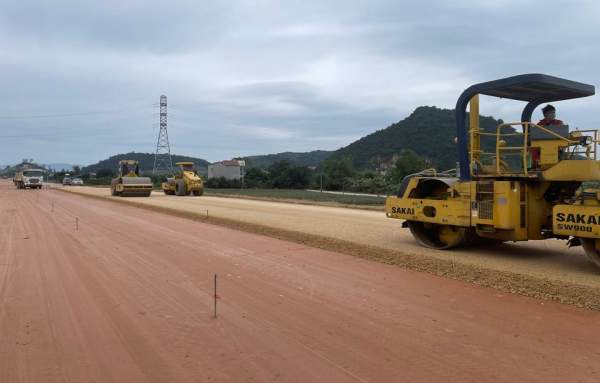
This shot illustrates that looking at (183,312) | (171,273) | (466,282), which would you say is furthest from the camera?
(171,273)

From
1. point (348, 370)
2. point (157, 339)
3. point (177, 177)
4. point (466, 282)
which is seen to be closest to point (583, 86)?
point (466, 282)

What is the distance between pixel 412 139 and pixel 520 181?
65.4 meters

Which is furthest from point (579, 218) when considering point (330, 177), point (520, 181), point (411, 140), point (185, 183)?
point (411, 140)

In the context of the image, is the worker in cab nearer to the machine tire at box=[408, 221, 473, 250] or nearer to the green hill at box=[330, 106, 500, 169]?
the machine tire at box=[408, 221, 473, 250]

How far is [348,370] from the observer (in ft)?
15.9

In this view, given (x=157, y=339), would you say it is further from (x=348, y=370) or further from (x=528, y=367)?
(x=528, y=367)

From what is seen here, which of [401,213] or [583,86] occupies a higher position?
[583,86]

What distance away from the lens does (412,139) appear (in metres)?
73.9

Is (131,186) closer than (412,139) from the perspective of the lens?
Yes

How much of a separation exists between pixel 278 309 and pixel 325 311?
1.94 ft

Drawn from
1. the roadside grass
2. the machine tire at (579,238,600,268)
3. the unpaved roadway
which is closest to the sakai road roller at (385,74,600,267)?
the machine tire at (579,238,600,268)

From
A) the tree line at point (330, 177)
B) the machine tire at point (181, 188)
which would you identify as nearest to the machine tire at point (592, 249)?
the machine tire at point (181, 188)

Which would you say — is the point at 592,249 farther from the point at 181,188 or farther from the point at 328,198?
the point at 181,188

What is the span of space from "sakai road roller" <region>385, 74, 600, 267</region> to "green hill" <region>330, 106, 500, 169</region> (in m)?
49.8
